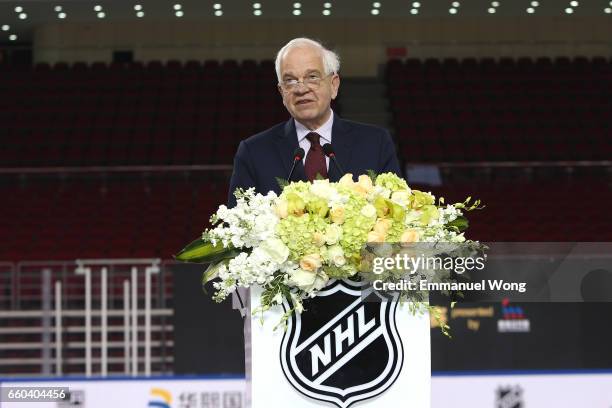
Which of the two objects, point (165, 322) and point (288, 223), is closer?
point (288, 223)

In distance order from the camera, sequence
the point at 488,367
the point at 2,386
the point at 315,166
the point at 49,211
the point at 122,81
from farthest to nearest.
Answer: the point at 122,81
the point at 49,211
the point at 488,367
the point at 2,386
the point at 315,166

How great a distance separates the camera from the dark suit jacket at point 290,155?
8.13ft

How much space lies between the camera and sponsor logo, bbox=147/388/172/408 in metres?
5.17

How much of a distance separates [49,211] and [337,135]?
9460 mm

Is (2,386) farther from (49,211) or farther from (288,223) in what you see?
(49,211)

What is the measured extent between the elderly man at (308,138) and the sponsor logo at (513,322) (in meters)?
3.91

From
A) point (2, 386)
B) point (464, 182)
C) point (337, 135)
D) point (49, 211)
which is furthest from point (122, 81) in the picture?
point (337, 135)

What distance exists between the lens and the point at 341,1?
47.1 ft

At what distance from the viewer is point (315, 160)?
244cm

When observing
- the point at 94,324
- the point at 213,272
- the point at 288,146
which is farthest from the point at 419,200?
the point at 94,324

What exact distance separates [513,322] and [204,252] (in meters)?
4.52

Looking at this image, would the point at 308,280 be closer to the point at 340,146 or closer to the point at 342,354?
the point at 342,354

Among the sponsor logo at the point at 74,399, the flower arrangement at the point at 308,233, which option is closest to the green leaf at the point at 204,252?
the flower arrangement at the point at 308,233

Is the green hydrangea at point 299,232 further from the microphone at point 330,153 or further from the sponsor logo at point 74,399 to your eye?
the sponsor logo at point 74,399
